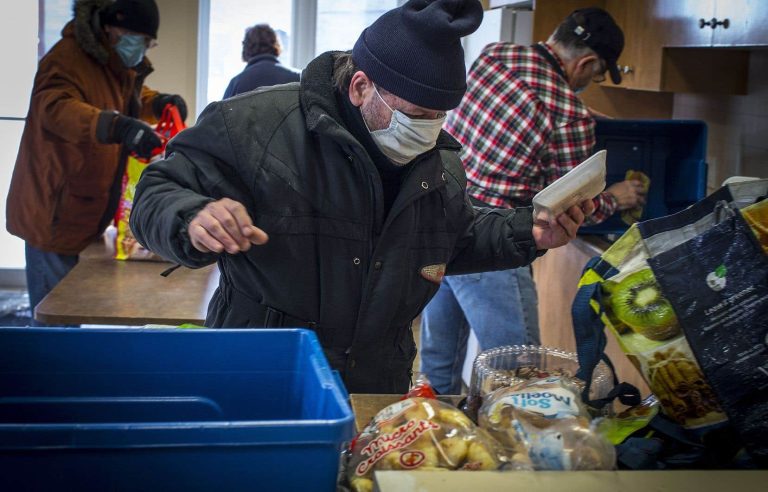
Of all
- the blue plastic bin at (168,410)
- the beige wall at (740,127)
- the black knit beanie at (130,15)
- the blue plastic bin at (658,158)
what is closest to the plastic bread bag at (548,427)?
the blue plastic bin at (168,410)

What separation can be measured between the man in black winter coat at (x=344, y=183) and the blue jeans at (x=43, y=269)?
6.62 ft

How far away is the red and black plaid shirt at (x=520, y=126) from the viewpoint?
2.81 meters

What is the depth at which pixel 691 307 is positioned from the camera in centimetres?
130

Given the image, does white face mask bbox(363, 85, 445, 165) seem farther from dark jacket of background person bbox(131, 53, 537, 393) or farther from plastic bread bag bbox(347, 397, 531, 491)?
plastic bread bag bbox(347, 397, 531, 491)

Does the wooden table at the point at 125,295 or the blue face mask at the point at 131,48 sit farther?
the blue face mask at the point at 131,48

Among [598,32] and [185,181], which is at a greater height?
[598,32]

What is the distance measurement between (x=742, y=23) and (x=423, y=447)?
195 cm

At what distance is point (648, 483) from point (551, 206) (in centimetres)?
58

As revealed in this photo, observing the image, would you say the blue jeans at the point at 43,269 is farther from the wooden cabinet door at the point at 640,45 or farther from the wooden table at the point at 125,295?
the wooden cabinet door at the point at 640,45

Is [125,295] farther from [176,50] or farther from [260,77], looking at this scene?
[176,50]

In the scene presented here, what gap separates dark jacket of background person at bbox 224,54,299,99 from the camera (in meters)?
4.50

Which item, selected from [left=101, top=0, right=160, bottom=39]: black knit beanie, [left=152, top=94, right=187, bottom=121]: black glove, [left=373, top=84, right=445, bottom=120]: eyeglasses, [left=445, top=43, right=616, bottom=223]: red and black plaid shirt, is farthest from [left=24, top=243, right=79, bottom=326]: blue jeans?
[left=373, top=84, right=445, bottom=120]: eyeglasses

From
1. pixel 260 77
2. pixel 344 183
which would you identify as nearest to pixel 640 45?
pixel 260 77

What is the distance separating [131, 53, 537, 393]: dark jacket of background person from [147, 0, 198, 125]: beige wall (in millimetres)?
4177
